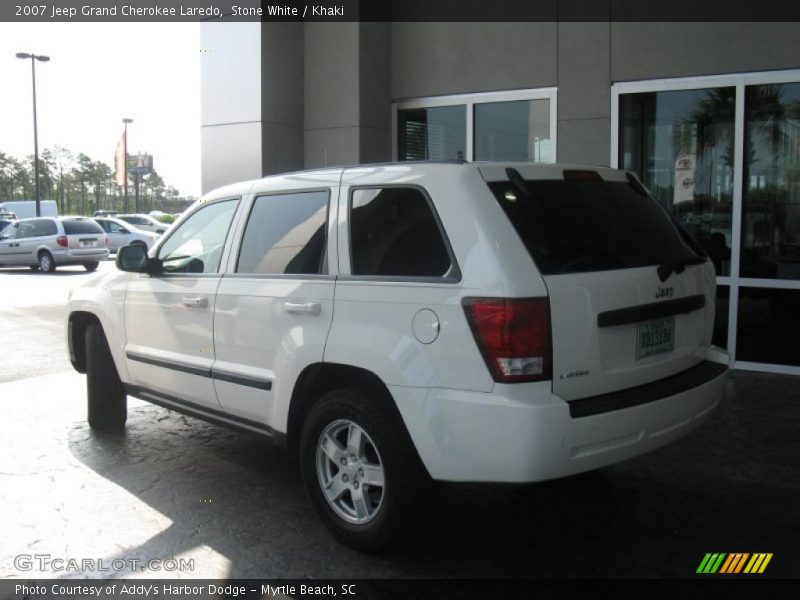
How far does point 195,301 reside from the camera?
4.92 m

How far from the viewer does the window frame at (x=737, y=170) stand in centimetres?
773

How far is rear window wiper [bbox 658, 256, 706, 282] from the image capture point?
12.9 feet

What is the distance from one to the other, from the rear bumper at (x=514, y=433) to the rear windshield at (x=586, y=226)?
0.62m

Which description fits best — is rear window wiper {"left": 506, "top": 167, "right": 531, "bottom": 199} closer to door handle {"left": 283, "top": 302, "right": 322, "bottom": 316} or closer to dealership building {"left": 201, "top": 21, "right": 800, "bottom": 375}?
door handle {"left": 283, "top": 302, "right": 322, "bottom": 316}

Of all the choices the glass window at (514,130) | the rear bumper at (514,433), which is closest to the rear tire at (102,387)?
the rear bumper at (514,433)

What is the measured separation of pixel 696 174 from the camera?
8211 mm

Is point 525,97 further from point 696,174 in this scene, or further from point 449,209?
A: point 449,209

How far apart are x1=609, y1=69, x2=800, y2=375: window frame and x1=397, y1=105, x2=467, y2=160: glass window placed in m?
2.24

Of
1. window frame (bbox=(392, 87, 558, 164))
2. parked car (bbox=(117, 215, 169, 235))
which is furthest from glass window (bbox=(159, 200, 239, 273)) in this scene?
parked car (bbox=(117, 215, 169, 235))

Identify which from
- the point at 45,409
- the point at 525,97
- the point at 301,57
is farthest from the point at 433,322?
the point at 301,57

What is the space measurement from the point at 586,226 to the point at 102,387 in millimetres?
4002

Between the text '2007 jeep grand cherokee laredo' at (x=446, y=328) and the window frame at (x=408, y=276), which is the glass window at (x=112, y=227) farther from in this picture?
the window frame at (x=408, y=276)

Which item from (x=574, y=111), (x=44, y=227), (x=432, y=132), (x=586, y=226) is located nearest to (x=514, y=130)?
(x=574, y=111)

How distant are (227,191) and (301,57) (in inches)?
225
